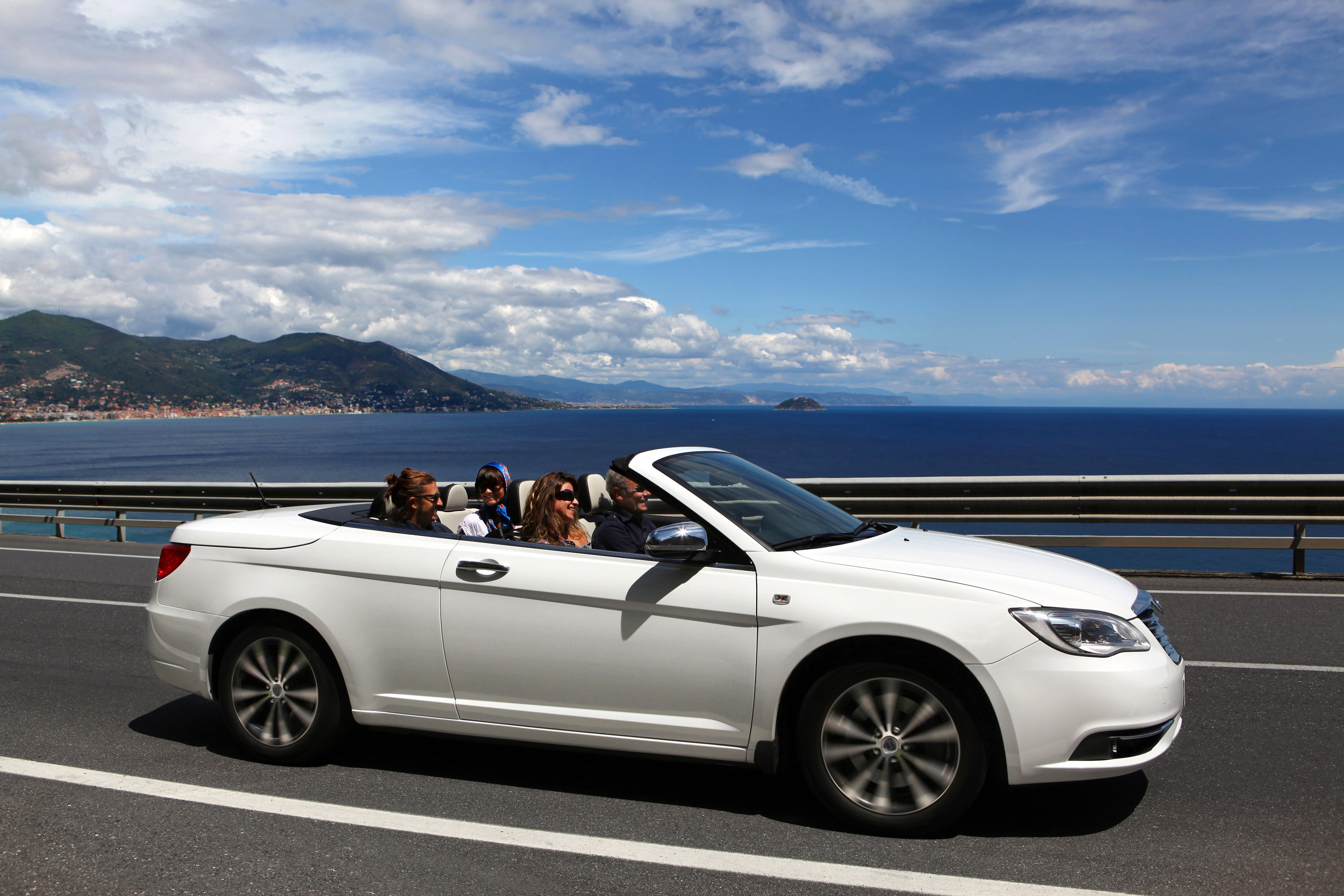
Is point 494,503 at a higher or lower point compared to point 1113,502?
higher

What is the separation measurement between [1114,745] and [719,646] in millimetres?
1461

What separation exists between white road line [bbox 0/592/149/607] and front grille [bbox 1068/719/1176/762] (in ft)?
26.9

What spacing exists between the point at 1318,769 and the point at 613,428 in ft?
541

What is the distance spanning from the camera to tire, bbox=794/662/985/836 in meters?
3.36

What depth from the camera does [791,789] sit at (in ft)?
13.1

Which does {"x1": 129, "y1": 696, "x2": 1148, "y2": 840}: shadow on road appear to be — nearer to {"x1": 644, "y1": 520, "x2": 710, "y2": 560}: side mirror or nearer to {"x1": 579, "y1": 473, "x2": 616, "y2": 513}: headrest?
{"x1": 644, "y1": 520, "x2": 710, "y2": 560}: side mirror

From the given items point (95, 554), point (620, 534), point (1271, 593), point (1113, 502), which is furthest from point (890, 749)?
point (95, 554)

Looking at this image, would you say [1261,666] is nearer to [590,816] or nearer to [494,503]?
[590,816]

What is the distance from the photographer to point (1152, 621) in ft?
11.7

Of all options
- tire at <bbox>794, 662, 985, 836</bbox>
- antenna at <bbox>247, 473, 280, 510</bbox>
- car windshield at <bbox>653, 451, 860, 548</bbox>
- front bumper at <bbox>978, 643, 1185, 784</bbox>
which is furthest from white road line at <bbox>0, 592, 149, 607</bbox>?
front bumper at <bbox>978, 643, 1185, 784</bbox>

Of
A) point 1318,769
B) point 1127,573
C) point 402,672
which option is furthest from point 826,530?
point 1127,573

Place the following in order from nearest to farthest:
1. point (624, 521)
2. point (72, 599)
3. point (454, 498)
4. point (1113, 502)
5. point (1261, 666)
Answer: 1. point (624, 521)
2. point (454, 498)
3. point (1261, 666)
4. point (72, 599)
5. point (1113, 502)

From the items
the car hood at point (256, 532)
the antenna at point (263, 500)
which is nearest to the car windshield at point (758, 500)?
the car hood at point (256, 532)

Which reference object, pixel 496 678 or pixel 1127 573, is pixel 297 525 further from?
pixel 1127 573
